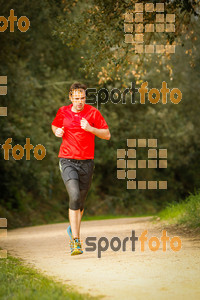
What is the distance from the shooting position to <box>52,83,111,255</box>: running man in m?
8.52

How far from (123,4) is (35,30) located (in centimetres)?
1254

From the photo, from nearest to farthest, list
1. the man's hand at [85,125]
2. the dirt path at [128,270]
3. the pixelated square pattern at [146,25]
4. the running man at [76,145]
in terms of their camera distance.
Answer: the dirt path at [128,270] < the man's hand at [85,125] < the running man at [76,145] < the pixelated square pattern at [146,25]

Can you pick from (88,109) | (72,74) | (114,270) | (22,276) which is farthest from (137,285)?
(72,74)

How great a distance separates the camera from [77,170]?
870 centimetres

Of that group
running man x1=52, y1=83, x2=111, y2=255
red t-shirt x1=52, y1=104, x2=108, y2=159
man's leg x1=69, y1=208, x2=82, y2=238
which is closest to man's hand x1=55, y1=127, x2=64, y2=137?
running man x1=52, y1=83, x2=111, y2=255

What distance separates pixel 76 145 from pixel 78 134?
0.16 m

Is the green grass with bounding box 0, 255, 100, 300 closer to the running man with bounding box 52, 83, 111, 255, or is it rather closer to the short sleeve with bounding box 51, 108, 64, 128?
the running man with bounding box 52, 83, 111, 255

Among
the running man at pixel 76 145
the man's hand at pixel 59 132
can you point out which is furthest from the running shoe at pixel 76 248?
the man's hand at pixel 59 132

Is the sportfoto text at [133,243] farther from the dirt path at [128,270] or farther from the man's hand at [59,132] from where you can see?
the man's hand at [59,132]

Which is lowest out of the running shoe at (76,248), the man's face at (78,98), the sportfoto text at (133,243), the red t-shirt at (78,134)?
the sportfoto text at (133,243)

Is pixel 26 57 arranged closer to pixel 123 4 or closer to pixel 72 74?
pixel 72 74

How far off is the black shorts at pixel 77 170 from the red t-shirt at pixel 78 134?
97mm

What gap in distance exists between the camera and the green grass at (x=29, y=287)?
5.82 meters

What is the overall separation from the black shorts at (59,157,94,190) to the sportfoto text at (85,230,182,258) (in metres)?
1.17
